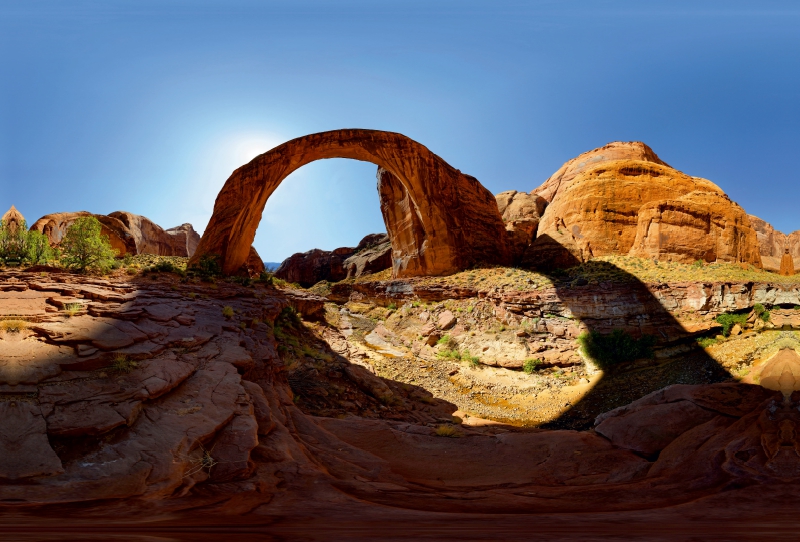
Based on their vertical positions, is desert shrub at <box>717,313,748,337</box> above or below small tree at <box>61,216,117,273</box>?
below

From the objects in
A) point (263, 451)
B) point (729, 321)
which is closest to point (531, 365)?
point (729, 321)

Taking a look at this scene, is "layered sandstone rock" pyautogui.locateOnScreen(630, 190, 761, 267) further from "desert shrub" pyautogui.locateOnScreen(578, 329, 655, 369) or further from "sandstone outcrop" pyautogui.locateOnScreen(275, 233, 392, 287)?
"sandstone outcrop" pyautogui.locateOnScreen(275, 233, 392, 287)

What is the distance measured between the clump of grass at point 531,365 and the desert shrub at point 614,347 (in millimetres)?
2131

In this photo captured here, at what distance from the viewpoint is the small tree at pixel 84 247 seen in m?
15.2

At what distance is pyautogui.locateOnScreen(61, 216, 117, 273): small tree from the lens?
597 inches

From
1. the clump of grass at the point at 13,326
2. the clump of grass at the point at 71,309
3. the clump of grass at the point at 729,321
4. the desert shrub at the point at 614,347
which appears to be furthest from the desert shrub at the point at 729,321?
the clump of grass at the point at 13,326

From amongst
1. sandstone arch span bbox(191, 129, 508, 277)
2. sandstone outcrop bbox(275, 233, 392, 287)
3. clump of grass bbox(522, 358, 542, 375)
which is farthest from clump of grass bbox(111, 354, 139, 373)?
sandstone outcrop bbox(275, 233, 392, 287)

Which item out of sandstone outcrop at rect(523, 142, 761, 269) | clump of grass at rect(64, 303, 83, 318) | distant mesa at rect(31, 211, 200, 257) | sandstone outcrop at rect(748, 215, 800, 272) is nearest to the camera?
clump of grass at rect(64, 303, 83, 318)

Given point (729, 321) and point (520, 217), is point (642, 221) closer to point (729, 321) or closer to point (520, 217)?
point (729, 321)

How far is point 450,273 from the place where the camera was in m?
25.7

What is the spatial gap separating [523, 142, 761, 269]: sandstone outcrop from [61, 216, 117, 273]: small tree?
24044mm

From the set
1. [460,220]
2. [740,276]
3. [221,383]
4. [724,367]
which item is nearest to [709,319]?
[724,367]

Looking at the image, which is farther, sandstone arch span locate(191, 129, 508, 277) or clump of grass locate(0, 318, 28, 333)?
sandstone arch span locate(191, 129, 508, 277)

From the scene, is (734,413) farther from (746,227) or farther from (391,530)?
(746,227)
